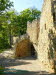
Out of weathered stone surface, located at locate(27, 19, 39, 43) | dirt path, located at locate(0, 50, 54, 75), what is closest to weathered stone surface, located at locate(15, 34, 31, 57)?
weathered stone surface, located at locate(27, 19, 39, 43)

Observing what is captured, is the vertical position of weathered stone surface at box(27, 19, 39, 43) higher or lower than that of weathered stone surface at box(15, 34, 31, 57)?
higher

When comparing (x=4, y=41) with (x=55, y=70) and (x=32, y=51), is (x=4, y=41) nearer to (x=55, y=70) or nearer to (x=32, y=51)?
(x=55, y=70)

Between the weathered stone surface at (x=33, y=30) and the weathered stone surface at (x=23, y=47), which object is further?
the weathered stone surface at (x=23, y=47)

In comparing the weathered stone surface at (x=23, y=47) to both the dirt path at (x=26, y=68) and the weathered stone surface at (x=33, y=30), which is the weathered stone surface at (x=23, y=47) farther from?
the dirt path at (x=26, y=68)

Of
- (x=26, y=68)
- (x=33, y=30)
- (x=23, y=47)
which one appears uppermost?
(x=33, y=30)

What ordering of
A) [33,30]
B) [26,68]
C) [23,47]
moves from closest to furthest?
1. [26,68]
2. [33,30]
3. [23,47]

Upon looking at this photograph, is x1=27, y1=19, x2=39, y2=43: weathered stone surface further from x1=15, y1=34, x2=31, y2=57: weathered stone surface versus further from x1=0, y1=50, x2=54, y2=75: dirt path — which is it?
x1=0, y1=50, x2=54, y2=75: dirt path

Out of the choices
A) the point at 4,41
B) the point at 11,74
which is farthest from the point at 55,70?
the point at 4,41

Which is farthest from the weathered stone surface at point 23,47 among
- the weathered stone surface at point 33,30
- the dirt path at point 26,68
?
the dirt path at point 26,68

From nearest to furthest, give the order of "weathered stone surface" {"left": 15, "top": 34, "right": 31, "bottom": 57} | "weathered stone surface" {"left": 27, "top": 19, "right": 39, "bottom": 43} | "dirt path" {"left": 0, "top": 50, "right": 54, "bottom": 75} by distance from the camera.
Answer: "dirt path" {"left": 0, "top": 50, "right": 54, "bottom": 75}, "weathered stone surface" {"left": 27, "top": 19, "right": 39, "bottom": 43}, "weathered stone surface" {"left": 15, "top": 34, "right": 31, "bottom": 57}

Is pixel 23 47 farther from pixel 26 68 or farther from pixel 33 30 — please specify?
pixel 26 68

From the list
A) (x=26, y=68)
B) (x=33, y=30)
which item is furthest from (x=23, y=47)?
(x=26, y=68)

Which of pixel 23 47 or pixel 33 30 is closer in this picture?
pixel 33 30

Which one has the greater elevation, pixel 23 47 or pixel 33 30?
pixel 33 30
